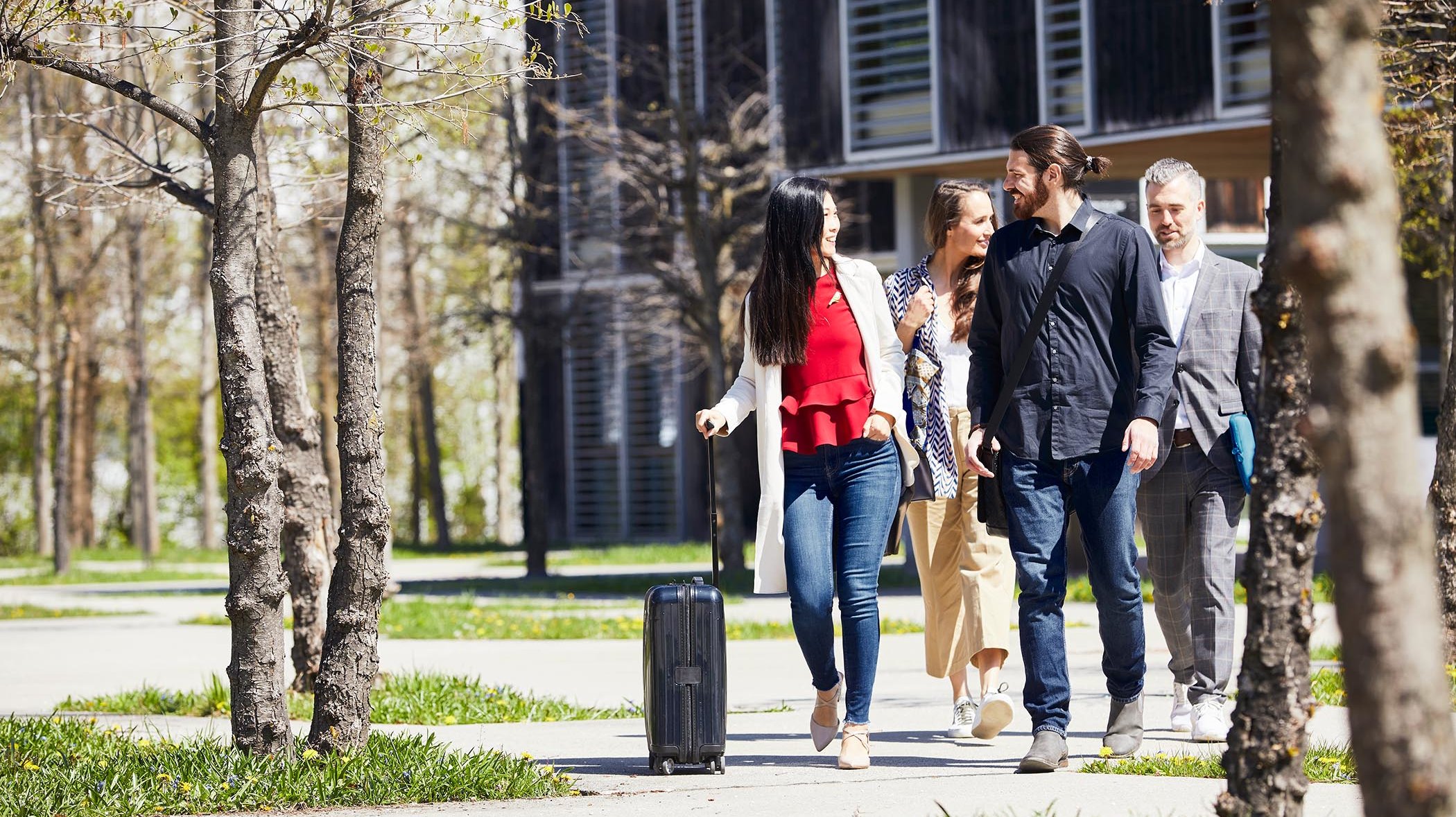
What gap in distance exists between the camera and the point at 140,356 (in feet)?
92.8

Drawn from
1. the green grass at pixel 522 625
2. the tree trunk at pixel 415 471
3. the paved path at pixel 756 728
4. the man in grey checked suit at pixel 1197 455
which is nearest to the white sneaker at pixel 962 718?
the paved path at pixel 756 728

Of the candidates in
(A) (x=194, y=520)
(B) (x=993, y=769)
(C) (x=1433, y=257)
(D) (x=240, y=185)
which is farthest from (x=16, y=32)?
(A) (x=194, y=520)

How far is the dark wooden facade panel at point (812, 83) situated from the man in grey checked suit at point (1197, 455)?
11199mm

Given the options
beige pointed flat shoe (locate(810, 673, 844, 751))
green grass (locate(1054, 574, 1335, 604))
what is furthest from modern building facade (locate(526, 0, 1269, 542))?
beige pointed flat shoe (locate(810, 673, 844, 751))

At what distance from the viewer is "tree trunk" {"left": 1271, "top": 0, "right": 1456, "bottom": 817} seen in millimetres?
2299

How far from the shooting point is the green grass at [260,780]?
5.04 m

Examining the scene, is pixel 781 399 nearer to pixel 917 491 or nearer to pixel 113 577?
pixel 917 491

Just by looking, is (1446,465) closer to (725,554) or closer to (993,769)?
(993,769)

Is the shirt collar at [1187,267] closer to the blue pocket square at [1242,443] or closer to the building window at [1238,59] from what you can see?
the blue pocket square at [1242,443]

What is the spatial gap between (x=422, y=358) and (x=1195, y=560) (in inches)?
1007

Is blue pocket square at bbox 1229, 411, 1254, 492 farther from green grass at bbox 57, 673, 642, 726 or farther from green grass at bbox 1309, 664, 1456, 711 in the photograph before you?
green grass at bbox 57, 673, 642, 726

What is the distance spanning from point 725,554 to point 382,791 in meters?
15.1

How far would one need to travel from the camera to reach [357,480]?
5629 millimetres

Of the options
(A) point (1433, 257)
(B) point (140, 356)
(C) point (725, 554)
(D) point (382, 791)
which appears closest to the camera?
(D) point (382, 791)
